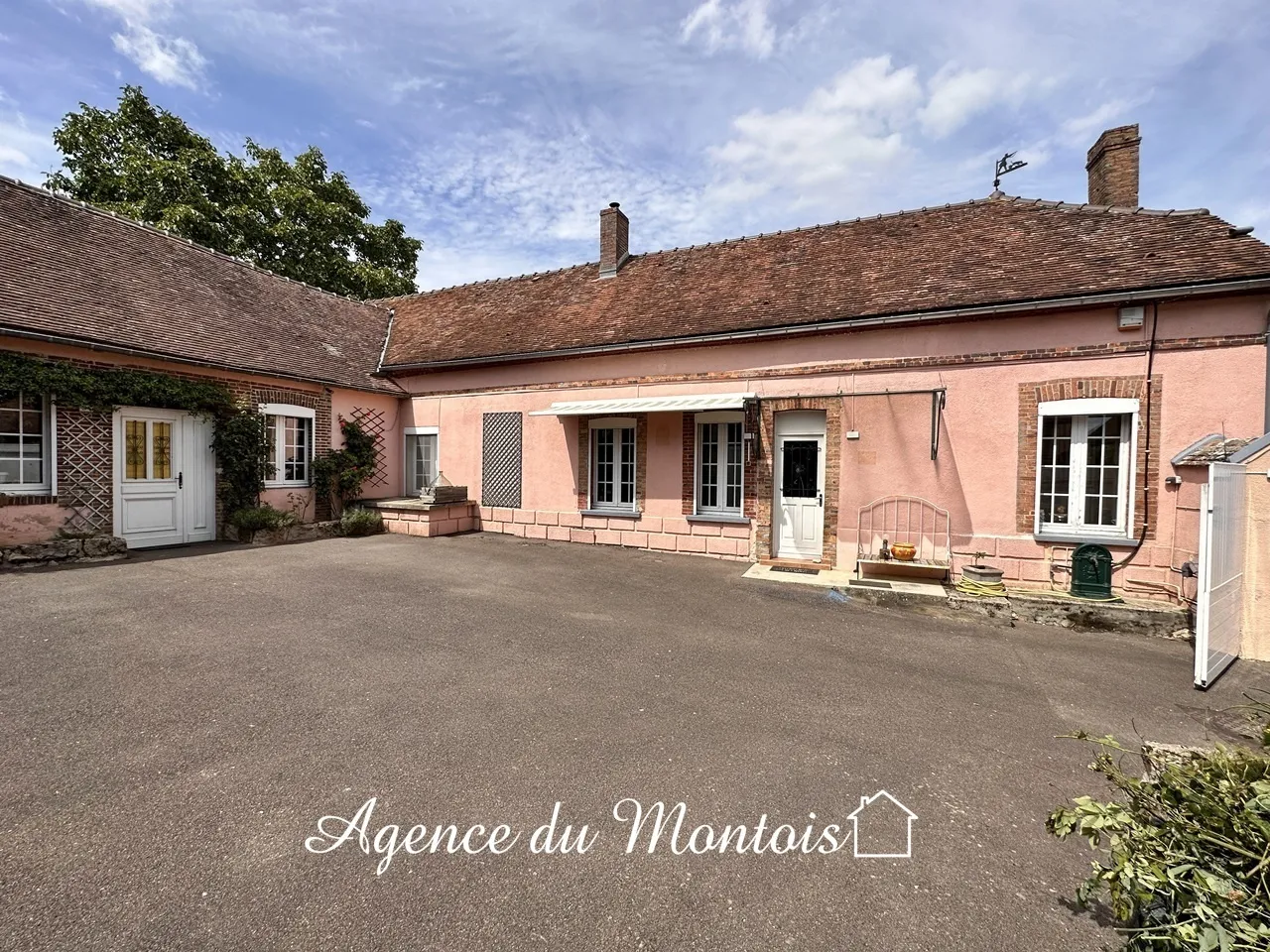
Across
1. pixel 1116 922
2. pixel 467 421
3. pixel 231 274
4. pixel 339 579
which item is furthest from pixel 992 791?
pixel 231 274

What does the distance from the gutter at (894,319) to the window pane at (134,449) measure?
5441 mm

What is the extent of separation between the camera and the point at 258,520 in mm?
10664

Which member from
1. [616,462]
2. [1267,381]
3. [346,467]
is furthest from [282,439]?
[1267,381]

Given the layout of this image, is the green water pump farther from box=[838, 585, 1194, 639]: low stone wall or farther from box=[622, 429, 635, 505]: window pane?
box=[622, 429, 635, 505]: window pane

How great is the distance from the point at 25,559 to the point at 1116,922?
Result: 497 inches

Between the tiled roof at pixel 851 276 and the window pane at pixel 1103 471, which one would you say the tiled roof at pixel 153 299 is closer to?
the tiled roof at pixel 851 276

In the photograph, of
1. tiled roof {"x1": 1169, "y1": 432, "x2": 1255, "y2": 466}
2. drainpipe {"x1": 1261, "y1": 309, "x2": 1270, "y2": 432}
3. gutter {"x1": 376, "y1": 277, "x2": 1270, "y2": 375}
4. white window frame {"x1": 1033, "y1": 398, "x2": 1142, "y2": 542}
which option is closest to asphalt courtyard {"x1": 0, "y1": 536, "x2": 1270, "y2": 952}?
white window frame {"x1": 1033, "y1": 398, "x2": 1142, "y2": 542}

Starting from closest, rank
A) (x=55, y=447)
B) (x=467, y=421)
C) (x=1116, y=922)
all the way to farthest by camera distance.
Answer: (x=1116, y=922) → (x=55, y=447) → (x=467, y=421)

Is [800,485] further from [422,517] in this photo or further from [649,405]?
[422,517]

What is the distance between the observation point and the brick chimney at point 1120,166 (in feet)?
30.5

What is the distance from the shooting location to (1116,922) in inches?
88.8

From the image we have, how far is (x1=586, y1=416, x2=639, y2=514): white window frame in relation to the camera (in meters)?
11.2

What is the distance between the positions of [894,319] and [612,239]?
734cm

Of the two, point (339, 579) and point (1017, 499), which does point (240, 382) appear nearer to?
point (339, 579)
